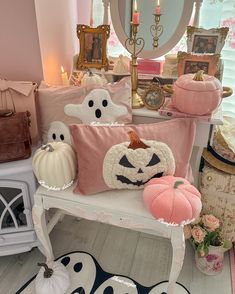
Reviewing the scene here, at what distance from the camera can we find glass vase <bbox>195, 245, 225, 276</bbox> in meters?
1.55

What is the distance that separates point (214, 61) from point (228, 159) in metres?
0.50

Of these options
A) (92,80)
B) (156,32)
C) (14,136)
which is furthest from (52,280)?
(156,32)

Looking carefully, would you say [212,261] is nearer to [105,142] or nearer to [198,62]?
[105,142]

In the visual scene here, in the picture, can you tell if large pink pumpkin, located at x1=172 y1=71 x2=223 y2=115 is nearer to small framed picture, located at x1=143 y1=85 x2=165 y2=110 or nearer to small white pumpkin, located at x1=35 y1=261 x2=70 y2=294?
small framed picture, located at x1=143 y1=85 x2=165 y2=110

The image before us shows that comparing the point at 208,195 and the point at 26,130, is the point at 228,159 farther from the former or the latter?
the point at 26,130

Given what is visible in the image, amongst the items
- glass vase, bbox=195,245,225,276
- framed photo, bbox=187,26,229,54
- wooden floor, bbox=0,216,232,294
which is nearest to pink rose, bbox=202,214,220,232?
glass vase, bbox=195,245,225,276

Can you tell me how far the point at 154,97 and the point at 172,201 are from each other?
1.85ft

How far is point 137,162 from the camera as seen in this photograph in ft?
3.94

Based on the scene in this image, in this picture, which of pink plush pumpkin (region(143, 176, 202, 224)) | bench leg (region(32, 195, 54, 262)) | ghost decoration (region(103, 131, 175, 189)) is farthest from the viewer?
bench leg (region(32, 195, 54, 262))

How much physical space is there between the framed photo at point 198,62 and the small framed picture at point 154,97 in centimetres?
20

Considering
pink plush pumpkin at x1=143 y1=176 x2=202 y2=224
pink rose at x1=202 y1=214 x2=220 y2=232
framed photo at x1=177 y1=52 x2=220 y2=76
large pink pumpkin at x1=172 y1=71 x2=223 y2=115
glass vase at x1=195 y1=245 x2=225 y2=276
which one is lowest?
glass vase at x1=195 y1=245 x2=225 y2=276

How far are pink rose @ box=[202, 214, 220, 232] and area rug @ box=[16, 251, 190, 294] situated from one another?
0.34m

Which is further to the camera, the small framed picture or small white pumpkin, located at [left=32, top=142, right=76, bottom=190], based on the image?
the small framed picture

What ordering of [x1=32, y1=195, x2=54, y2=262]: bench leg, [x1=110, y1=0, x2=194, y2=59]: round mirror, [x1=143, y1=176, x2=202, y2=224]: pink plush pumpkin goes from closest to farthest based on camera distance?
[x1=143, y1=176, x2=202, y2=224]: pink plush pumpkin, [x1=32, y1=195, x2=54, y2=262]: bench leg, [x1=110, y1=0, x2=194, y2=59]: round mirror
